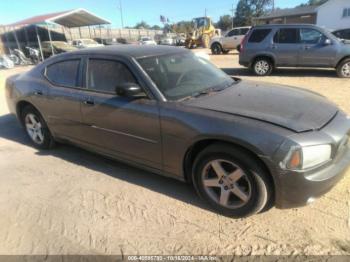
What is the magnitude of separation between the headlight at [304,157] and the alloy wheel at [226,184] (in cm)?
44

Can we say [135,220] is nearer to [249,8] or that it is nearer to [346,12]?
[346,12]

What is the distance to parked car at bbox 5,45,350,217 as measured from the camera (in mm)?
2725

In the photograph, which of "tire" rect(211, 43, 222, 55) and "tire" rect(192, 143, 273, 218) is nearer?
"tire" rect(192, 143, 273, 218)

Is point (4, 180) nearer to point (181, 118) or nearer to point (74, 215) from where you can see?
point (74, 215)

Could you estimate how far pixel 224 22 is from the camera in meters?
88.9

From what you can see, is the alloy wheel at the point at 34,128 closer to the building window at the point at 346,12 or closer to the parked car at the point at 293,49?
the parked car at the point at 293,49

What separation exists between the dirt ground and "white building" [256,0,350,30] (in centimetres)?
3903

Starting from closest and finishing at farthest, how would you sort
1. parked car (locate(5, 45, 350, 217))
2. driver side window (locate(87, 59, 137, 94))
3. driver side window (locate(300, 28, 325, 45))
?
parked car (locate(5, 45, 350, 217)) → driver side window (locate(87, 59, 137, 94)) → driver side window (locate(300, 28, 325, 45))

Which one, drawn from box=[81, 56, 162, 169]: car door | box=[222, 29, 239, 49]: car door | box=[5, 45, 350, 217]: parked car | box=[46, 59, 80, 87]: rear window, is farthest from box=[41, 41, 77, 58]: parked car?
box=[81, 56, 162, 169]: car door

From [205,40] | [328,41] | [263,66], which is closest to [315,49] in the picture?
[328,41]

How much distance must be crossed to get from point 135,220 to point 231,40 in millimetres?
20872

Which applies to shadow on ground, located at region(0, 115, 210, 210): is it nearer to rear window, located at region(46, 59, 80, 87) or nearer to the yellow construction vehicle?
rear window, located at region(46, 59, 80, 87)

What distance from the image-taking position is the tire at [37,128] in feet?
16.5

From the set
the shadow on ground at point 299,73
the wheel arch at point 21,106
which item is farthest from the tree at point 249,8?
the wheel arch at point 21,106
